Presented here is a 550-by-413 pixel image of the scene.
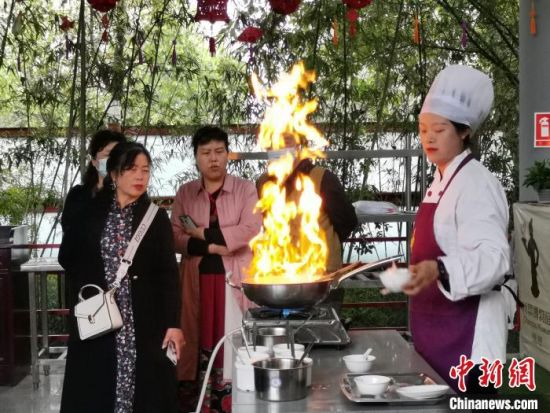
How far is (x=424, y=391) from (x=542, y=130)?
408 cm

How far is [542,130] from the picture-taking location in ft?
18.4

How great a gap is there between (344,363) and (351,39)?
14.3 ft

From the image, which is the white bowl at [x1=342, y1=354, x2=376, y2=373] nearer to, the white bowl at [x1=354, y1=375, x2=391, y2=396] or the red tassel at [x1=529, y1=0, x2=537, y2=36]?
the white bowl at [x1=354, y1=375, x2=391, y2=396]

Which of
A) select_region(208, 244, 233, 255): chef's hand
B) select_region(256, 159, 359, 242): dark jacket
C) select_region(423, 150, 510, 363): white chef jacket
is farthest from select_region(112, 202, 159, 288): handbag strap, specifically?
select_region(423, 150, 510, 363): white chef jacket

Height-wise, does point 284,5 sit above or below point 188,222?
above

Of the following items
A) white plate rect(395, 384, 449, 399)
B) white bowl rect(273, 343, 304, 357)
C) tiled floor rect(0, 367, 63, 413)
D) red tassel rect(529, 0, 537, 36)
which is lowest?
tiled floor rect(0, 367, 63, 413)

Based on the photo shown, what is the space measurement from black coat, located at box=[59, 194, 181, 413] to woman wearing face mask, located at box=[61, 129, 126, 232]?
8 cm

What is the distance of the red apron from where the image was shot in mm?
2215

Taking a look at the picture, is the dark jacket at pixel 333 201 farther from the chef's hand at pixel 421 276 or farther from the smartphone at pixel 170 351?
the chef's hand at pixel 421 276

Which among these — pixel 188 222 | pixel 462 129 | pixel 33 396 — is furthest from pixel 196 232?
pixel 33 396

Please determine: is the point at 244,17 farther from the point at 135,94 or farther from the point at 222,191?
the point at 222,191

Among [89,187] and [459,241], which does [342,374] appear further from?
[89,187]

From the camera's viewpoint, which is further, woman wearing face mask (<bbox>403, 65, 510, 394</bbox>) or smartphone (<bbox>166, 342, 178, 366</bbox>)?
smartphone (<bbox>166, 342, 178, 366</bbox>)

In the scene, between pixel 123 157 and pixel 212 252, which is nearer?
pixel 123 157
